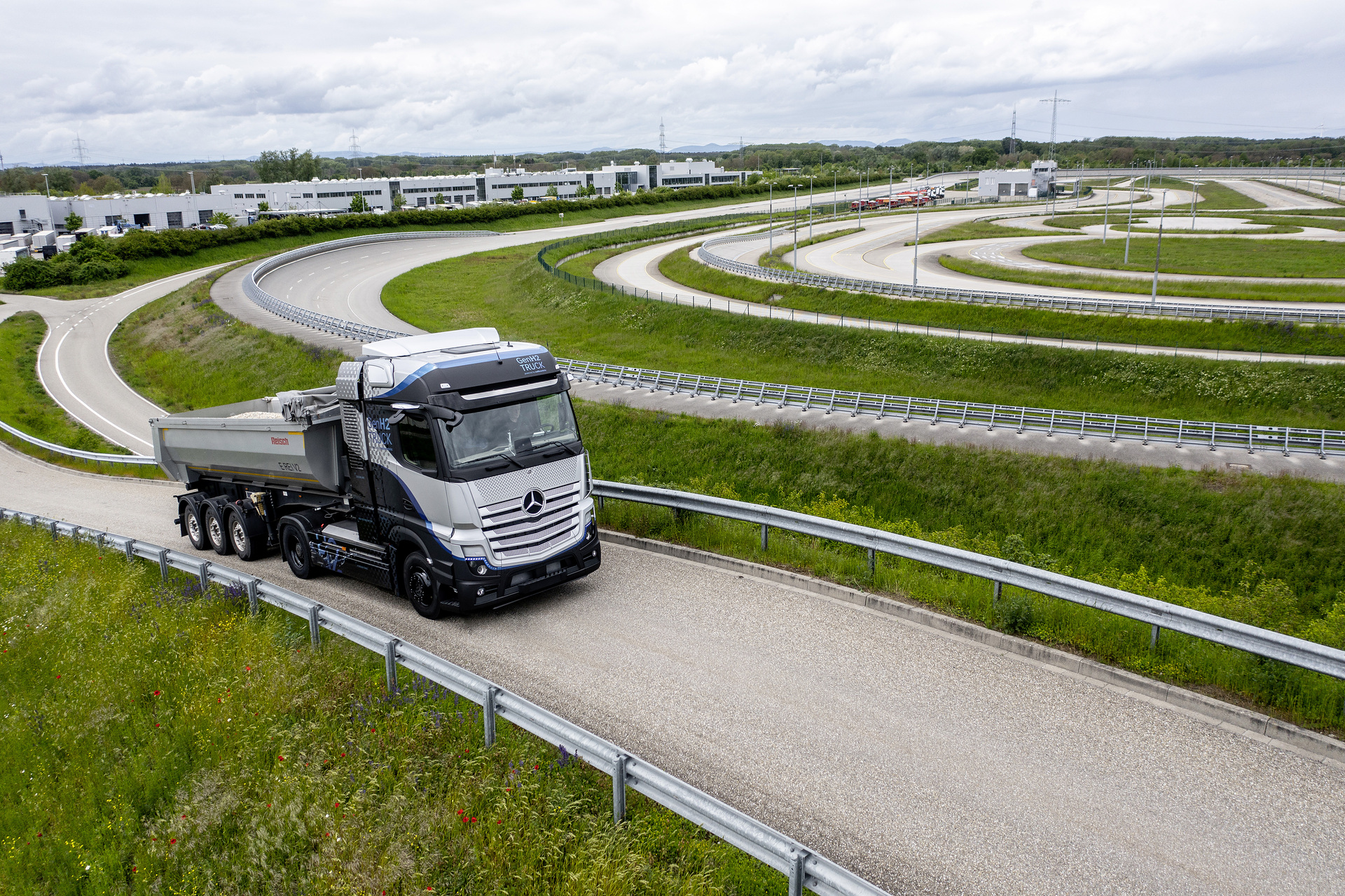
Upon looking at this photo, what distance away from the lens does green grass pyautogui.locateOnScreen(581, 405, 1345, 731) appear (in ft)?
39.7

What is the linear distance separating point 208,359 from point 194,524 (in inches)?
1181

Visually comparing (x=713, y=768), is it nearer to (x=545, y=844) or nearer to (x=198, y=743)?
(x=545, y=844)

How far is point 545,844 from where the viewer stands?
272 inches

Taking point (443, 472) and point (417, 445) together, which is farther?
point (417, 445)

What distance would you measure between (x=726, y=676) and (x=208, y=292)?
56.6m

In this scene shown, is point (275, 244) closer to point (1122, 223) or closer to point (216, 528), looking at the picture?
point (216, 528)

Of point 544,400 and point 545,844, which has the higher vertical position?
A: point 544,400

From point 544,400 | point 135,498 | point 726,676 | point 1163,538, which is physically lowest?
point 1163,538

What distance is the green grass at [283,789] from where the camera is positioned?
684 centimetres

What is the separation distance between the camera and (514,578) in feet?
38.2

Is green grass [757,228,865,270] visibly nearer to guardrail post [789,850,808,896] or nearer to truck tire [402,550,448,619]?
truck tire [402,550,448,619]

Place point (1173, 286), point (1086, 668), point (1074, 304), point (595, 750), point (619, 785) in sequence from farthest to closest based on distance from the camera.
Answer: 1. point (1173, 286)
2. point (1074, 304)
3. point (1086, 668)
4. point (595, 750)
5. point (619, 785)

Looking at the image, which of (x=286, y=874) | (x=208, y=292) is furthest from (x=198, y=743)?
(x=208, y=292)

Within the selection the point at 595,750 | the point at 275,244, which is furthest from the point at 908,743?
the point at 275,244
